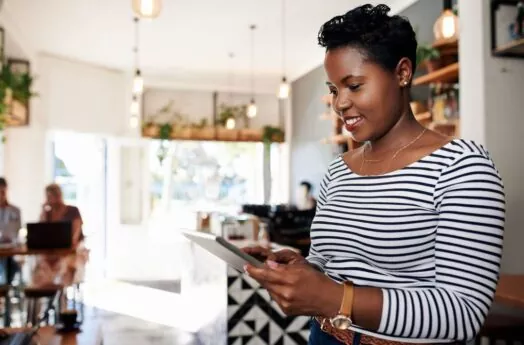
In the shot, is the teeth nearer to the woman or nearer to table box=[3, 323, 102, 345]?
the woman

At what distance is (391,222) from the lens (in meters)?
0.88

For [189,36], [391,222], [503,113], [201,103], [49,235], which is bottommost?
[49,235]

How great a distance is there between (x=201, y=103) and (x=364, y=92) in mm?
8490

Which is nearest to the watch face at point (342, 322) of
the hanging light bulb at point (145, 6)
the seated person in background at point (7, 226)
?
the hanging light bulb at point (145, 6)

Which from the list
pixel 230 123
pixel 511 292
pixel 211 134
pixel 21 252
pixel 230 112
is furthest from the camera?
pixel 230 112

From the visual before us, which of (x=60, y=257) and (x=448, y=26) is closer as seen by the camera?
(x=448, y=26)

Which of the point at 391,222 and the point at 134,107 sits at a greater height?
the point at 134,107

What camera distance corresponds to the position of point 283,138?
30.5ft

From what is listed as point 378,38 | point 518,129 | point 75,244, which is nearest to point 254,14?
point 75,244

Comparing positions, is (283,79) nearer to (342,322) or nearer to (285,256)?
(285,256)

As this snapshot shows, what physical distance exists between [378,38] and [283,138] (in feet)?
27.5

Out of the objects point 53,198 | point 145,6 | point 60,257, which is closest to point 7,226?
point 53,198

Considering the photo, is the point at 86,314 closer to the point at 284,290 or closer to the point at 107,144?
the point at 107,144

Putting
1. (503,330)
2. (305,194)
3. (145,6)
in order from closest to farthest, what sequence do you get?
(503,330) → (145,6) → (305,194)
